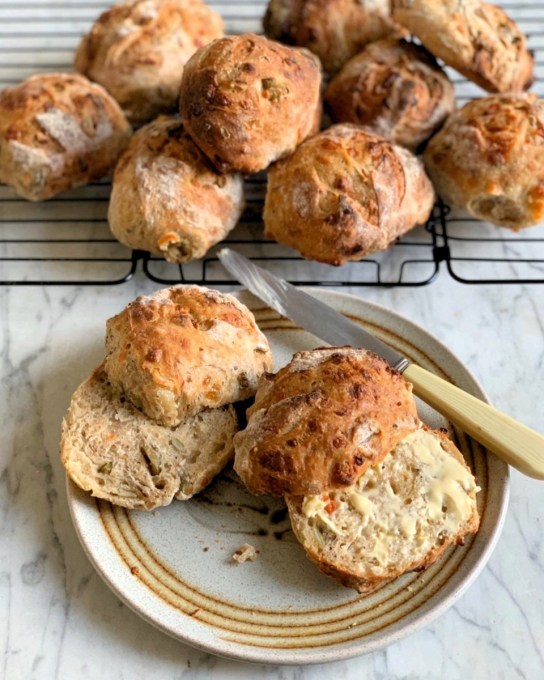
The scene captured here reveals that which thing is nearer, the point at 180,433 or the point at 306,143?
the point at 180,433

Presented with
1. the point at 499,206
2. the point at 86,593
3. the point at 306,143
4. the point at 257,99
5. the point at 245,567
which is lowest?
the point at 86,593

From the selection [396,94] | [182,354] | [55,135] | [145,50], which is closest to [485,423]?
[182,354]

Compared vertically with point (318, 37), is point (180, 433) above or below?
below

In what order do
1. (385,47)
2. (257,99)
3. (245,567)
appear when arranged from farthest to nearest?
(385,47) → (257,99) → (245,567)

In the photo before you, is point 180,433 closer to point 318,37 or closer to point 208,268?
point 208,268

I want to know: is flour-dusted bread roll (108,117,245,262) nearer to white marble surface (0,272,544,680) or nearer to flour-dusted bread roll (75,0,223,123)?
white marble surface (0,272,544,680)

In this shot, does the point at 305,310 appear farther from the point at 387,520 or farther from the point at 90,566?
the point at 90,566

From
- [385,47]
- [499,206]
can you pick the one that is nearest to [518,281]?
[499,206]
